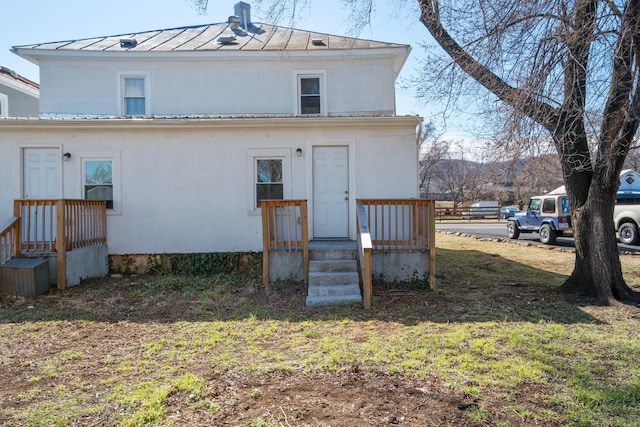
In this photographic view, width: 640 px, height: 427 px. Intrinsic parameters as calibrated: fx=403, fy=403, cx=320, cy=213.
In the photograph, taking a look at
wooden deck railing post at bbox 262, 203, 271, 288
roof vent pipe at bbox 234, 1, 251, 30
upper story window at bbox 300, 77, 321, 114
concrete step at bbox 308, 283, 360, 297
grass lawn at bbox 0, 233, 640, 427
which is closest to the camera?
grass lawn at bbox 0, 233, 640, 427

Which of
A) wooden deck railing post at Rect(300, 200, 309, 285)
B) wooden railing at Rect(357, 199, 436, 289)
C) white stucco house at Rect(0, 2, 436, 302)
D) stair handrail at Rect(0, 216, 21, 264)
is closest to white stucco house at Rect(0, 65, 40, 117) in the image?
white stucco house at Rect(0, 2, 436, 302)

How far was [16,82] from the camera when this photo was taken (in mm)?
13695

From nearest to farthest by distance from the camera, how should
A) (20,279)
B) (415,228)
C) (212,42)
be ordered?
(20,279), (415,228), (212,42)

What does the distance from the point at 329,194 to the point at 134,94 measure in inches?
238

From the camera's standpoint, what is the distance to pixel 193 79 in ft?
34.6

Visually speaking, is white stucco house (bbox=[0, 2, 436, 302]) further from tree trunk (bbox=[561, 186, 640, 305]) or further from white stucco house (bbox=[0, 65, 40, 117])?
white stucco house (bbox=[0, 65, 40, 117])

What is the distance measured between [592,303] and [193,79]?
32.6ft

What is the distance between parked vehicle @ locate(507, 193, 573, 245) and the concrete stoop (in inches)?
399

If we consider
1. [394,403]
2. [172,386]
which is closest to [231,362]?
[172,386]

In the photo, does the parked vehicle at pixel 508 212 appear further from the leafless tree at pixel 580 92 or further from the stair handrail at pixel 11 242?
the stair handrail at pixel 11 242

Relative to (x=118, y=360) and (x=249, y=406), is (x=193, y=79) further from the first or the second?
(x=249, y=406)

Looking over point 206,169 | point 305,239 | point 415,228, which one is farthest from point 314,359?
point 206,169

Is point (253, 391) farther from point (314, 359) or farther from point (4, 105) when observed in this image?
point (4, 105)

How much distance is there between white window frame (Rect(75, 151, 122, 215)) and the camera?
8477mm
